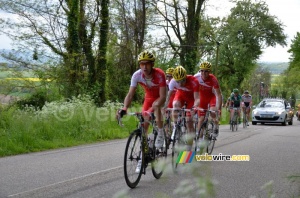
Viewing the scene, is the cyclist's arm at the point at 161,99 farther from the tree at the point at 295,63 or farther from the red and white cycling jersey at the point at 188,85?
the tree at the point at 295,63

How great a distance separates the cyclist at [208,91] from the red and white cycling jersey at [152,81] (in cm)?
273

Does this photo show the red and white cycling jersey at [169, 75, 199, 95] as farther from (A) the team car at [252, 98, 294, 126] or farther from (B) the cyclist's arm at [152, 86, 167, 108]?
(A) the team car at [252, 98, 294, 126]

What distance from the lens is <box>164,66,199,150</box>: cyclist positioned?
8.64m

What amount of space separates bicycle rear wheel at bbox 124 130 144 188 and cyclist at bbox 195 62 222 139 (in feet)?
11.2

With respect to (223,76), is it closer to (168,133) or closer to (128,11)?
(128,11)

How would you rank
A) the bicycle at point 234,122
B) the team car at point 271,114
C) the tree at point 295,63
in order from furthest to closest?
the tree at point 295,63 < the team car at point 271,114 < the bicycle at point 234,122

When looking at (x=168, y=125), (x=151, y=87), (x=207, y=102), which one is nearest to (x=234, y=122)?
(x=207, y=102)

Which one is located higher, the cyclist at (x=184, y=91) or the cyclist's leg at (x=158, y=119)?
the cyclist at (x=184, y=91)

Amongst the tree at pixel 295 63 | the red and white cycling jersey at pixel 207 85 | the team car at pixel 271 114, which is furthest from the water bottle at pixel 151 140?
the tree at pixel 295 63

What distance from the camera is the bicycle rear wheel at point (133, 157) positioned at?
680 centimetres

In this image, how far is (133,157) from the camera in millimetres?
6996

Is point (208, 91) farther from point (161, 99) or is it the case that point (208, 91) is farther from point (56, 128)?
point (56, 128)

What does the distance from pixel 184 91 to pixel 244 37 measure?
179 ft

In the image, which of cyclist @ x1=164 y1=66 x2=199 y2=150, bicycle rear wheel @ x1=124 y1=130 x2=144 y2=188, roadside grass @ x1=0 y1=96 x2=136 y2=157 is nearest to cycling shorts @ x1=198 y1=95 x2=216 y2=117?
cyclist @ x1=164 y1=66 x2=199 y2=150
